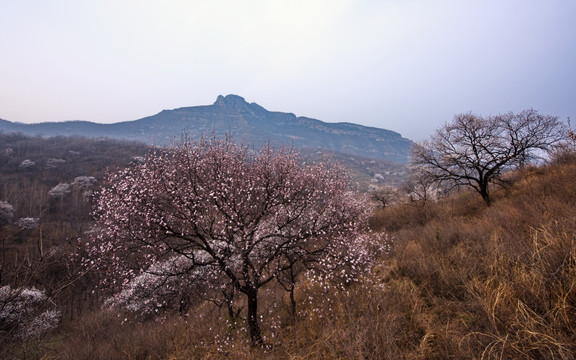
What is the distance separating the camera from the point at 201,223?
21.6 ft

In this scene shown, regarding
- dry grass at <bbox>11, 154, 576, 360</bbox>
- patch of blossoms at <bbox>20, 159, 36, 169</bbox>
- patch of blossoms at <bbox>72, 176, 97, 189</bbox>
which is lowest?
patch of blossoms at <bbox>72, 176, 97, 189</bbox>

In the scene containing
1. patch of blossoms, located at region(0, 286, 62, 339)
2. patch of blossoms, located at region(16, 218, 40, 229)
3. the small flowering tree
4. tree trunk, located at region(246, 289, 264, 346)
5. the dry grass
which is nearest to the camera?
the dry grass

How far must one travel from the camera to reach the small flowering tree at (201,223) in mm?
6090

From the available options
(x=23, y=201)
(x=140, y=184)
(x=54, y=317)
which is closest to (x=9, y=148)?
(x=23, y=201)

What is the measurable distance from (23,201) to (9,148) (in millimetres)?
71715

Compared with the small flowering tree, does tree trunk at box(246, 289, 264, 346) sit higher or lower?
lower

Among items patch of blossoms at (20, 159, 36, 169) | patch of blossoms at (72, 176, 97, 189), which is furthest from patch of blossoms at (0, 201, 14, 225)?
patch of blossoms at (20, 159, 36, 169)

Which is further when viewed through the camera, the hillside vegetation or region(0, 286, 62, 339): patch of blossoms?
region(0, 286, 62, 339): patch of blossoms

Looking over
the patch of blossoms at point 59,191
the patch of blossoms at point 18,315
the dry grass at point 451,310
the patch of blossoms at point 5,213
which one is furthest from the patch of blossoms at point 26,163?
the dry grass at point 451,310

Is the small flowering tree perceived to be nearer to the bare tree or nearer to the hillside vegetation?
the hillside vegetation

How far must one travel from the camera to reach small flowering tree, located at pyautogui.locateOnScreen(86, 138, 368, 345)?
6090 millimetres

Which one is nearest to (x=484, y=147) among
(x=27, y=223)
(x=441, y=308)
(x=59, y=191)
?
(x=441, y=308)

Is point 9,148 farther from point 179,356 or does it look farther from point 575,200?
point 575,200

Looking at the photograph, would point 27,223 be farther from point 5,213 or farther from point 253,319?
point 253,319
